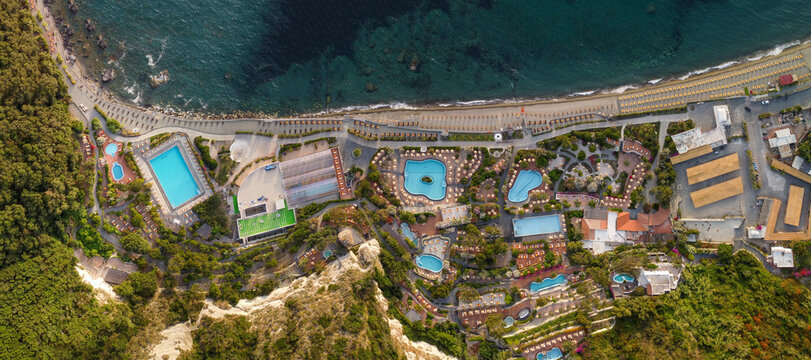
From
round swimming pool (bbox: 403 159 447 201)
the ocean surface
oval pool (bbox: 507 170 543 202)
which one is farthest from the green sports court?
oval pool (bbox: 507 170 543 202)

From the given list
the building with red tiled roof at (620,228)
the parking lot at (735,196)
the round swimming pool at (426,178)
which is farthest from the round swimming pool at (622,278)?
Answer: the round swimming pool at (426,178)

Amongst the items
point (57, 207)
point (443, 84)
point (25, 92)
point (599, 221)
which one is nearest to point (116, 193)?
point (57, 207)

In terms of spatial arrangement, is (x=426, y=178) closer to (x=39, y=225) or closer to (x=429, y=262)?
(x=429, y=262)

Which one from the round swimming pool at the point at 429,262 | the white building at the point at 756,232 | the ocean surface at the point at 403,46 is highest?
the ocean surface at the point at 403,46

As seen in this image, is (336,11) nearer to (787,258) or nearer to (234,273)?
(234,273)

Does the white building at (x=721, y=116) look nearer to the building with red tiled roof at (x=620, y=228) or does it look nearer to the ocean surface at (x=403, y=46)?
the ocean surface at (x=403, y=46)

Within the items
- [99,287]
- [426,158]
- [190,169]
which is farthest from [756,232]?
[99,287]
